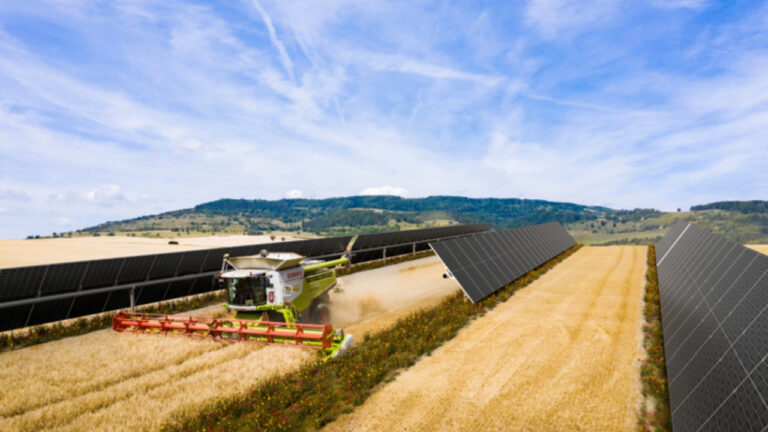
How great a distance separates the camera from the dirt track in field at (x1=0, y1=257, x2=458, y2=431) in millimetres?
9281

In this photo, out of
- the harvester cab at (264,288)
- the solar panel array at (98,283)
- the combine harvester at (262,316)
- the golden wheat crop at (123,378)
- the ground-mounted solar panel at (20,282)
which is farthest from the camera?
the solar panel array at (98,283)

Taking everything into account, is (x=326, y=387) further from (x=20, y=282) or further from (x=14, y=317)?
(x=20, y=282)

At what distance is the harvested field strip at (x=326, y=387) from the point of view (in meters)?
8.90

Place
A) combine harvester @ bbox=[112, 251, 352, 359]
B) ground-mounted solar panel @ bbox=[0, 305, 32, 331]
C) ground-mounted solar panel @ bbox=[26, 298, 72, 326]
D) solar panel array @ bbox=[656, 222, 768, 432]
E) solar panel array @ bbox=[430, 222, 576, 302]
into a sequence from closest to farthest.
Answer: solar panel array @ bbox=[656, 222, 768, 432], combine harvester @ bbox=[112, 251, 352, 359], ground-mounted solar panel @ bbox=[0, 305, 32, 331], ground-mounted solar panel @ bbox=[26, 298, 72, 326], solar panel array @ bbox=[430, 222, 576, 302]

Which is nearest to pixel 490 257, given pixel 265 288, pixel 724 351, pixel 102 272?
pixel 265 288

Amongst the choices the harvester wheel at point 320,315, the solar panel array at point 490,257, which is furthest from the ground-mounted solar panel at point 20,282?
the solar panel array at point 490,257

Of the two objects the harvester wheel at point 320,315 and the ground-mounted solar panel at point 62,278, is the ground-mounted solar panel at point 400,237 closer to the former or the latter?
the harvester wheel at point 320,315

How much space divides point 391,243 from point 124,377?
99.1ft

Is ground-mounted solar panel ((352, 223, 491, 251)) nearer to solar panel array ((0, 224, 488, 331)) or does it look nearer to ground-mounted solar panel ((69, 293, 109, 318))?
solar panel array ((0, 224, 488, 331))

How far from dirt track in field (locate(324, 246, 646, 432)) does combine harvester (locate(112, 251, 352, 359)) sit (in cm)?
384

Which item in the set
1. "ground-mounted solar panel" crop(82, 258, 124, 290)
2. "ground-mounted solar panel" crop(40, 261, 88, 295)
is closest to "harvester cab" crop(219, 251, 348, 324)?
"ground-mounted solar panel" crop(82, 258, 124, 290)

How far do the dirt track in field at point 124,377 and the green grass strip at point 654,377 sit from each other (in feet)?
32.6

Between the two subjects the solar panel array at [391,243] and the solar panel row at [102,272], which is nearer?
the solar panel row at [102,272]

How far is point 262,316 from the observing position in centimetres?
1531
